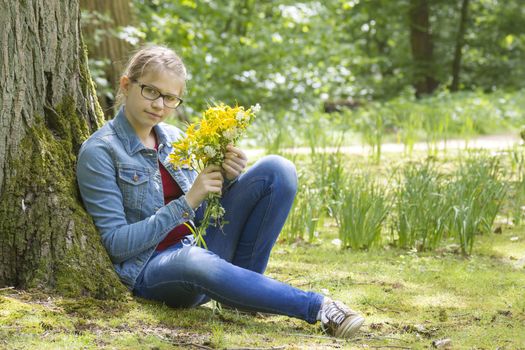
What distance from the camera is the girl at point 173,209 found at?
270cm

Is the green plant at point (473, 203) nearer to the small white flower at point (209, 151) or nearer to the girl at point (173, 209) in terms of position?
the girl at point (173, 209)

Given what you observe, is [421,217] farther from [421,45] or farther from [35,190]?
[421,45]

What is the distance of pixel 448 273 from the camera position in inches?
146

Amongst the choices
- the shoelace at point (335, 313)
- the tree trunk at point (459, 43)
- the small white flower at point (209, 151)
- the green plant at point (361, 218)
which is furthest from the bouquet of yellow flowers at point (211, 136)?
the tree trunk at point (459, 43)

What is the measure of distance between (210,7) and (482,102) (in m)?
4.21

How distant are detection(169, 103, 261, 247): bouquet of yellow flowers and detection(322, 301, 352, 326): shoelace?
1.79 ft

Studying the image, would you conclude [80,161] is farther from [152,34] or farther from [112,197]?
[152,34]

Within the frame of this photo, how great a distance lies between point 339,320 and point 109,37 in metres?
5.30

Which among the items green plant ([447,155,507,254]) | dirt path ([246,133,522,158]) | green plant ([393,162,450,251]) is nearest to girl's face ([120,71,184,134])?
green plant ([393,162,450,251])

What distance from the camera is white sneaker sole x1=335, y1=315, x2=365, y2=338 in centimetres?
266

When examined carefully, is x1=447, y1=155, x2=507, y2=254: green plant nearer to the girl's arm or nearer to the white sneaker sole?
the white sneaker sole

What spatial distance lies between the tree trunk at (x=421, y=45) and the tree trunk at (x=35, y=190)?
1189 centimetres

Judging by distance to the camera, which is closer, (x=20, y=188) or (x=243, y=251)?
(x=20, y=188)

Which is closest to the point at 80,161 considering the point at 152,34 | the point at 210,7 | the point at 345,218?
the point at 345,218
